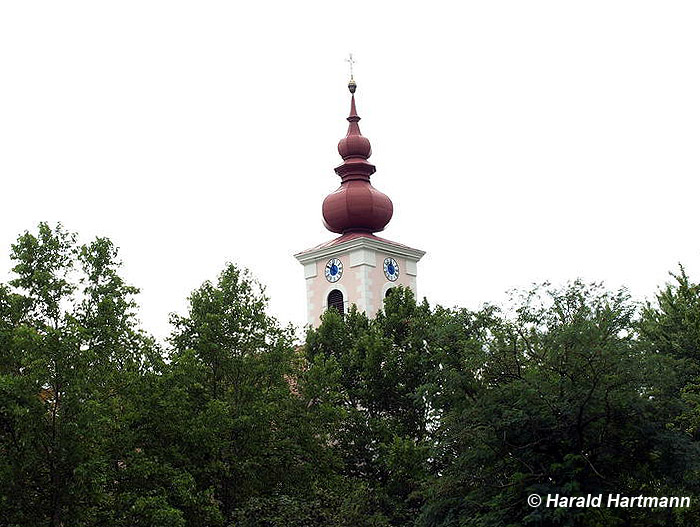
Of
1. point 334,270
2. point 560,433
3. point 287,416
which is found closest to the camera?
point 560,433

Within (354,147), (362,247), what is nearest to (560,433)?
(362,247)

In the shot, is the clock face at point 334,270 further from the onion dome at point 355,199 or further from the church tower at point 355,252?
the onion dome at point 355,199

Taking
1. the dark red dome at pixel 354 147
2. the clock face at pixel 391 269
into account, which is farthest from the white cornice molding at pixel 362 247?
the dark red dome at pixel 354 147

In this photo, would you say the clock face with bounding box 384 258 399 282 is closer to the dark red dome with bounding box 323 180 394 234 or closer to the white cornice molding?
the white cornice molding

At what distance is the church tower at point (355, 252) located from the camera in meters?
47.4

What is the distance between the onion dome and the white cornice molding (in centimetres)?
107

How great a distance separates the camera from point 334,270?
48.5 metres

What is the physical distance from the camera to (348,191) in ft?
158

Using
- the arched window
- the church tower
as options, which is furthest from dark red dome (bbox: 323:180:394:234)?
the arched window

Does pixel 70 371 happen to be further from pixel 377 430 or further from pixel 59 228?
pixel 377 430

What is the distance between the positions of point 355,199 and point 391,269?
314 cm

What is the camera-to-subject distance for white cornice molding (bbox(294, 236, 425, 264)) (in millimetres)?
47438

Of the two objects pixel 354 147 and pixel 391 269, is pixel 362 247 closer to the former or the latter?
pixel 391 269

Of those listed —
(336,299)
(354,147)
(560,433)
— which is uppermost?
(354,147)
